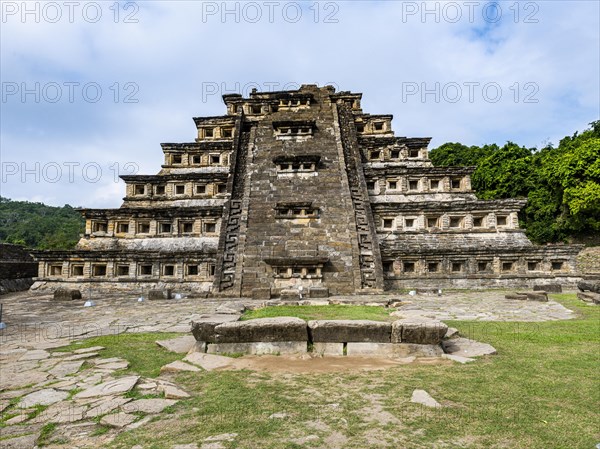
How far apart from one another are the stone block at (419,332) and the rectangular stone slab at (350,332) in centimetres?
14

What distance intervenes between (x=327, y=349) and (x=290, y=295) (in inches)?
280

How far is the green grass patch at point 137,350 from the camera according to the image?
5746mm

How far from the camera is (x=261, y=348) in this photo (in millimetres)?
6477

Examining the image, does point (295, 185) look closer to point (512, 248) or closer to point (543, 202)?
point (512, 248)

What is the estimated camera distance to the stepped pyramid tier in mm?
16469

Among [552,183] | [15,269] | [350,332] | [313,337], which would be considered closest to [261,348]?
[313,337]

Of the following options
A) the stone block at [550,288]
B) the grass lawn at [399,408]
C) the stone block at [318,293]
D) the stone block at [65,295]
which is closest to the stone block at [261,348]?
the grass lawn at [399,408]

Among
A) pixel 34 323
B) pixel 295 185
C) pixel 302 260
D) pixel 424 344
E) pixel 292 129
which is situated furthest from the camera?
pixel 292 129

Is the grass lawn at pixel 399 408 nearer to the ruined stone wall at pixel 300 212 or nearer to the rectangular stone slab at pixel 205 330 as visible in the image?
the rectangular stone slab at pixel 205 330

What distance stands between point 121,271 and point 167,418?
17.4 m

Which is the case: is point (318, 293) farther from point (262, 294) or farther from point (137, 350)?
point (137, 350)

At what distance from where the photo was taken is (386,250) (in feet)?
61.0

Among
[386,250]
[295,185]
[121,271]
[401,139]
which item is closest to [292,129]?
[295,185]

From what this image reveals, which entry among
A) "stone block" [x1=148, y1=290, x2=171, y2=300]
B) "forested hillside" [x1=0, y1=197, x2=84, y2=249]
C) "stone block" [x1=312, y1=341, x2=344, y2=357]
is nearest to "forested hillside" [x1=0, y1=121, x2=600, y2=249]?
"forested hillside" [x1=0, y1=197, x2=84, y2=249]
